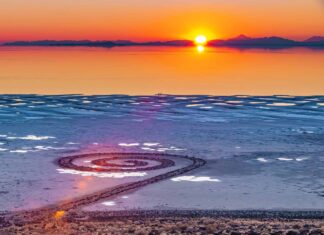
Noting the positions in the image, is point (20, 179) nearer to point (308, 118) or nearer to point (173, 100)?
point (308, 118)

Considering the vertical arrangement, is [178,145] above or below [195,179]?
below

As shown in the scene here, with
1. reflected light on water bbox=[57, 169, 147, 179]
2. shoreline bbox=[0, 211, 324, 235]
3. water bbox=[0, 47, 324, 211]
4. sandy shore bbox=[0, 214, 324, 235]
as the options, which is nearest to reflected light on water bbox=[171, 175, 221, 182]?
water bbox=[0, 47, 324, 211]

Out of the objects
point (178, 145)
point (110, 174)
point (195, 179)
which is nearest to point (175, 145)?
point (178, 145)

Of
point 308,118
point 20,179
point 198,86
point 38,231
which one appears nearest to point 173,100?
point 308,118

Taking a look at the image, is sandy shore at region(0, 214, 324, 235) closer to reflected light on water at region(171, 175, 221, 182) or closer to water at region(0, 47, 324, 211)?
water at region(0, 47, 324, 211)

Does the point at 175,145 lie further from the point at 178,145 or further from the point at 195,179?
the point at 195,179

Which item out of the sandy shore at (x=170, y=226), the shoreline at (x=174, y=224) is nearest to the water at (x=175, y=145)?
the shoreline at (x=174, y=224)
